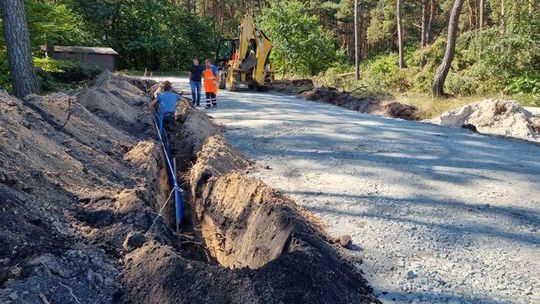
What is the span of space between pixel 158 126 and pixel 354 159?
435 cm

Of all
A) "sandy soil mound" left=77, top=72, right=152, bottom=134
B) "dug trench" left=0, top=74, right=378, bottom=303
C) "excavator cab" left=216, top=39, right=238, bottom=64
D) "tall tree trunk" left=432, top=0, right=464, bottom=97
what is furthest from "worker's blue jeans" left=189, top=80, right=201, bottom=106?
"tall tree trunk" left=432, top=0, right=464, bottom=97

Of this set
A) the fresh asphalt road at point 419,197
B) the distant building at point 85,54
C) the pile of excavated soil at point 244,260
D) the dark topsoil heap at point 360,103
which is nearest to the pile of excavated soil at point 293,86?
the dark topsoil heap at point 360,103

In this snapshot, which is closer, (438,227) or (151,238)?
(151,238)

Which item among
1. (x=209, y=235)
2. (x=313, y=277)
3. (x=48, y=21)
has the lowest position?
(x=209, y=235)

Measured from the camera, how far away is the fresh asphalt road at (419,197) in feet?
13.9

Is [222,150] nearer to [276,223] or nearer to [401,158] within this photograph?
[401,158]

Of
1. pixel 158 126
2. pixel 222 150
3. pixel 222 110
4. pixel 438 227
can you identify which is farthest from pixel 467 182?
pixel 222 110

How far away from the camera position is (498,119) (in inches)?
490

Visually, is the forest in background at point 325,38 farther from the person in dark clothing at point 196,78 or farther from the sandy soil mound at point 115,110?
the person in dark clothing at point 196,78

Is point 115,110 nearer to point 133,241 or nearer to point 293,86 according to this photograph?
point 133,241

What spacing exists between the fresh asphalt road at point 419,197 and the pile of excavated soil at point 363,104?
335 centimetres

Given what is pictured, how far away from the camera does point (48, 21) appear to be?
14500 mm

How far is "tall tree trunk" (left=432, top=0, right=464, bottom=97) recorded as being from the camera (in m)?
17.9

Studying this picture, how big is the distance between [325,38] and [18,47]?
26.1 meters
